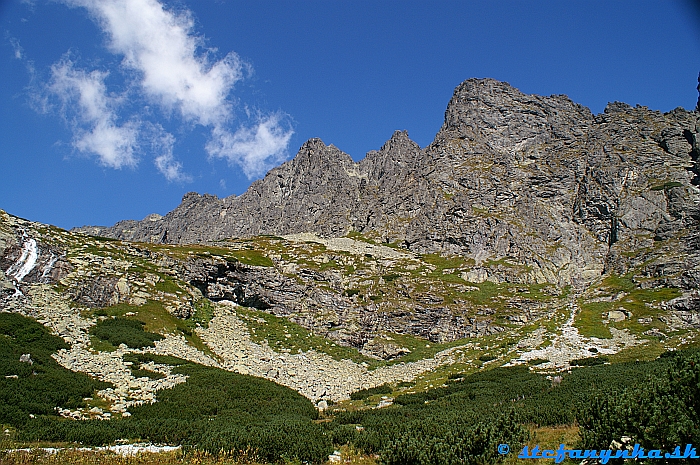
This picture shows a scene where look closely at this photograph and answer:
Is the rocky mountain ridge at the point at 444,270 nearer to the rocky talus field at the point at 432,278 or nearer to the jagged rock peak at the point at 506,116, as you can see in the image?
the rocky talus field at the point at 432,278

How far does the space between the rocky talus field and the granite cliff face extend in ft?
1.79

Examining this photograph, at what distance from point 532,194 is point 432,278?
51.7 meters

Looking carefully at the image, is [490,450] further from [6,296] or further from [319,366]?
[6,296]

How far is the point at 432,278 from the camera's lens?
7631cm

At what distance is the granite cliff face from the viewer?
88.1 metres

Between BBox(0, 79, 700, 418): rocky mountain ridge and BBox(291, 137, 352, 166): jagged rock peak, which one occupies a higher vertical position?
BBox(291, 137, 352, 166): jagged rock peak

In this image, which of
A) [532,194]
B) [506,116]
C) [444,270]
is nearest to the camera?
[444,270]

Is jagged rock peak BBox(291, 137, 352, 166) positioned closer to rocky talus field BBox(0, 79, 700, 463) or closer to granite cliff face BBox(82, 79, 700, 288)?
granite cliff face BBox(82, 79, 700, 288)

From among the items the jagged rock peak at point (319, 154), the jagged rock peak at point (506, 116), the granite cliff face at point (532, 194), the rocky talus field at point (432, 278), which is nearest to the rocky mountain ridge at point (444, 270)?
the rocky talus field at point (432, 278)

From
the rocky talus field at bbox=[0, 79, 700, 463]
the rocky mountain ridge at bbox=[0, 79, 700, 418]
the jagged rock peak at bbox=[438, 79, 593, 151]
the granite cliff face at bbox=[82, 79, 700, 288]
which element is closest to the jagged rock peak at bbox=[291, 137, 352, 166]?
the granite cliff face at bbox=[82, 79, 700, 288]

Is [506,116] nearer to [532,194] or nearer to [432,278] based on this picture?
[532,194]

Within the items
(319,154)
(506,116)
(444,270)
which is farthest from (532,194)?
(319,154)

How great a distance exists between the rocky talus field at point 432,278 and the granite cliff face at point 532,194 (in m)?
0.55

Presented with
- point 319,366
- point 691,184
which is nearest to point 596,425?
point 319,366
